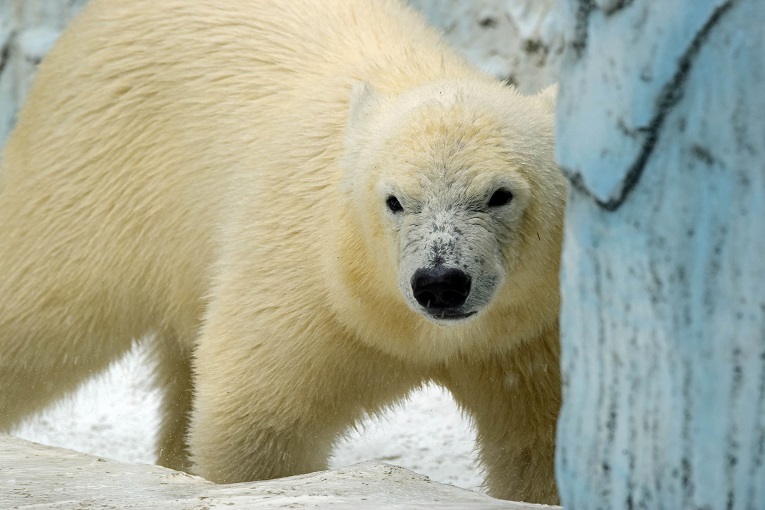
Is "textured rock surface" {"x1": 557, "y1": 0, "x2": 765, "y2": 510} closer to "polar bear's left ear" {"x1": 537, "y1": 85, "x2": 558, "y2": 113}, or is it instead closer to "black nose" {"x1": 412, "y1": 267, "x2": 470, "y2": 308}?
"black nose" {"x1": 412, "y1": 267, "x2": 470, "y2": 308}

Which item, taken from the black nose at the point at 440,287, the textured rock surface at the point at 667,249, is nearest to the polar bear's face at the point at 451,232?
the black nose at the point at 440,287

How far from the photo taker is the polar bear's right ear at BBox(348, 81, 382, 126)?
303 centimetres

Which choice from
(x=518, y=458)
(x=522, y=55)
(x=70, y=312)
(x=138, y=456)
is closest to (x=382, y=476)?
(x=518, y=458)

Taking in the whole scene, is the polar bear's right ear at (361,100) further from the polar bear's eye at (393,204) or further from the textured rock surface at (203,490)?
the textured rock surface at (203,490)

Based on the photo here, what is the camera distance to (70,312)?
3.76 m

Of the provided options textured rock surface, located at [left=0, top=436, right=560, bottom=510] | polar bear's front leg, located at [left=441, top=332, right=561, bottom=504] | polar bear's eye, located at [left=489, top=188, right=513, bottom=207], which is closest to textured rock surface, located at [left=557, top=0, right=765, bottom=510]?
textured rock surface, located at [left=0, top=436, right=560, bottom=510]

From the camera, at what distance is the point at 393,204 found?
2.73 meters

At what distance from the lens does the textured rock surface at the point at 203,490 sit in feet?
7.61

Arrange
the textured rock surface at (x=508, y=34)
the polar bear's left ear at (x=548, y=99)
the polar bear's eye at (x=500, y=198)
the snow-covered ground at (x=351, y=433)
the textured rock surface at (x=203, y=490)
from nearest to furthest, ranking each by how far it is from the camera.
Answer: the textured rock surface at (x=203, y=490) → the polar bear's eye at (x=500, y=198) → the polar bear's left ear at (x=548, y=99) → the snow-covered ground at (x=351, y=433) → the textured rock surface at (x=508, y=34)

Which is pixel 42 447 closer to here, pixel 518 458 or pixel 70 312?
pixel 70 312

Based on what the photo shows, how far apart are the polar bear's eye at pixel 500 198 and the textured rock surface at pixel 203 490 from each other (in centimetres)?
70

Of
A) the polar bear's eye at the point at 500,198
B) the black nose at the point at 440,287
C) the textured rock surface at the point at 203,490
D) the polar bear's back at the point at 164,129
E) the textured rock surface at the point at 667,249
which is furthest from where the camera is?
the polar bear's back at the point at 164,129

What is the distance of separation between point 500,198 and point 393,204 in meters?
0.27

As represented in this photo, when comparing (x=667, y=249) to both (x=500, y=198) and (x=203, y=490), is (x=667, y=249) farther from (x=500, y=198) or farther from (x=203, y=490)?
(x=203, y=490)
